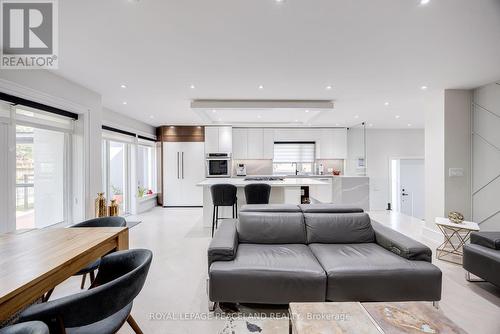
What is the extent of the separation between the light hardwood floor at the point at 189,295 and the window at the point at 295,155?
12.2ft

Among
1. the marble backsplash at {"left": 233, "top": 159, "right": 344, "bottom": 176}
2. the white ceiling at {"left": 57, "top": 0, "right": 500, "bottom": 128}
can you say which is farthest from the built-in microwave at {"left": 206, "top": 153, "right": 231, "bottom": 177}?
the white ceiling at {"left": 57, "top": 0, "right": 500, "bottom": 128}

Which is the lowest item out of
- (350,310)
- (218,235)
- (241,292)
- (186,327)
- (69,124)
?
(186,327)

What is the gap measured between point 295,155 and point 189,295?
556 centimetres

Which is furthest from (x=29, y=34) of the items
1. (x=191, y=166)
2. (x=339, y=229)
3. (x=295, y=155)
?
(x=295, y=155)

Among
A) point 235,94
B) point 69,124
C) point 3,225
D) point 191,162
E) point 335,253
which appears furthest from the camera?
point 191,162

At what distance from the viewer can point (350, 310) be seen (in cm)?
147

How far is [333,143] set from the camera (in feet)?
23.1

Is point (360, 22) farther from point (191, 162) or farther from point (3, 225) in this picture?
point (191, 162)

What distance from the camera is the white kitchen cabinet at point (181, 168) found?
6.92m

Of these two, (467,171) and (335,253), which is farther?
(467,171)

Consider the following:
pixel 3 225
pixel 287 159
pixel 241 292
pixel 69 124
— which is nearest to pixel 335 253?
pixel 241 292

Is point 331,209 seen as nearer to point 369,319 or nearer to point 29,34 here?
point 369,319

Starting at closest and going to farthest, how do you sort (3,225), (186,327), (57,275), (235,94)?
(57,275), (186,327), (3,225), (235,94)

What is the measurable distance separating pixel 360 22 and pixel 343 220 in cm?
200
